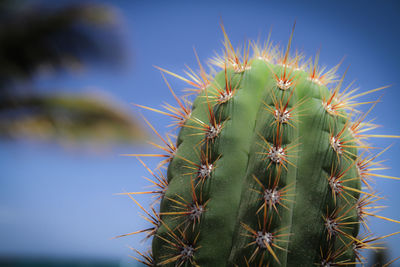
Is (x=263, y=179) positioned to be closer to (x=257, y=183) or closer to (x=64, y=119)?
(x=257, y=183)

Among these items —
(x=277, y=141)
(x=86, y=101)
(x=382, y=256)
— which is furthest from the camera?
(x=86, y=101)

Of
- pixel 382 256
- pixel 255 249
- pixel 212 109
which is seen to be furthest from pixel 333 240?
pixel 382 256

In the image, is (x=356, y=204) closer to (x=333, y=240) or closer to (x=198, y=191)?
(x=333, y=240)

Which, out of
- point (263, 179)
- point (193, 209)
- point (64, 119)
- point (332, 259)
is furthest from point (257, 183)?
point (64, 119)

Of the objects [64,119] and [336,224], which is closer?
[336,224]

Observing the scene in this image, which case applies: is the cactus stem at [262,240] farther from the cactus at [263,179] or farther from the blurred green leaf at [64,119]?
the blurred green leaf at [64,119]

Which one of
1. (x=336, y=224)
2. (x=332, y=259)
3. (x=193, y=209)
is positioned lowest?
(x=332, y=259)

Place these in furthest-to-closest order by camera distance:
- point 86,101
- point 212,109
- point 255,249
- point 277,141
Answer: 1. point 86,101
2. point 212,109
3. point 277,141
4. point 255,249

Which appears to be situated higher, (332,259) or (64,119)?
(64,119)

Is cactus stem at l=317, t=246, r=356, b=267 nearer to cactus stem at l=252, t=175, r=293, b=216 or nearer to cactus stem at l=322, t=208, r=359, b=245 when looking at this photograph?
cactus stem at l=322, t=208, r=359, b=245
